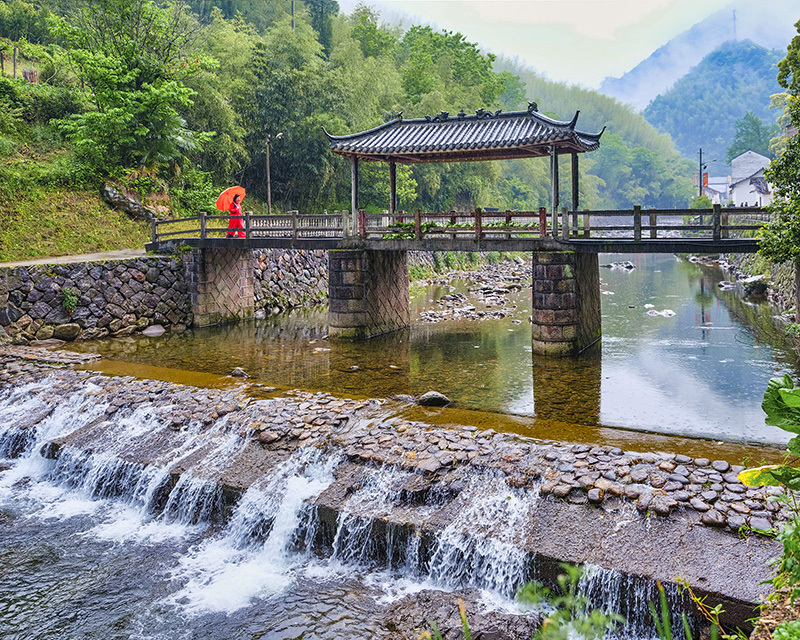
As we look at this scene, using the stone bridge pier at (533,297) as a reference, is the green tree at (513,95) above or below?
above

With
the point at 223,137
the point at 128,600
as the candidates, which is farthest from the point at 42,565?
the point at 223,137

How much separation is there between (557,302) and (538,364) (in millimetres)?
1737

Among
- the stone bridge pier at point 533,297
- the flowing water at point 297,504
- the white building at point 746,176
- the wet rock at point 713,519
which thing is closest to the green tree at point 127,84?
the flowing water at point 297,504

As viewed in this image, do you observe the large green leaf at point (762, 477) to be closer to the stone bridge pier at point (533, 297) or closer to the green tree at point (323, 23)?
the stone bridge pier at point (533, 297)

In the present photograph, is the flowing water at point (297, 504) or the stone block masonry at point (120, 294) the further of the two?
the stone block masonry at point (120, 294)

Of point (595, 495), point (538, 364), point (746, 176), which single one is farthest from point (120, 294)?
point (746, 176)

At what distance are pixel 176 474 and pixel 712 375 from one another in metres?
12.4

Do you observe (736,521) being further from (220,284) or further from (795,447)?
(220,284)

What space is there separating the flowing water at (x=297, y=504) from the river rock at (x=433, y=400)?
0.46m

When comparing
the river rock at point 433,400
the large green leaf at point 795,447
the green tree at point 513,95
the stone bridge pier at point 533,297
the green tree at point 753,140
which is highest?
the green tree at point 513,95

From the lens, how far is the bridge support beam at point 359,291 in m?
19.7

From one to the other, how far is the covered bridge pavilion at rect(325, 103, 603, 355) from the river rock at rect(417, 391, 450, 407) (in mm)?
5071

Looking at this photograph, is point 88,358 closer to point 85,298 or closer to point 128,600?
point 85,298

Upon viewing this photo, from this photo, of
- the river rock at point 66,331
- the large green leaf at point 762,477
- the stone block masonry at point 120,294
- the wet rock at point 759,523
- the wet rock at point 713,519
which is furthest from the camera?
the river rock at point 66,331
